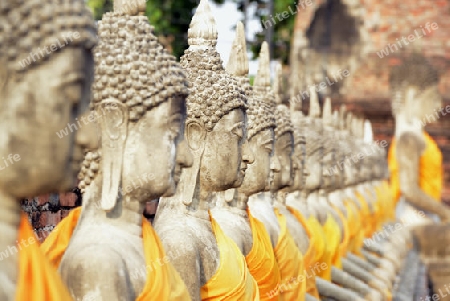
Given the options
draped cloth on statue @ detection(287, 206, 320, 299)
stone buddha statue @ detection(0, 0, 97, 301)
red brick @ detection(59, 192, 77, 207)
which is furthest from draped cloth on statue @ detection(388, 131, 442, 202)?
stone buddha statue @ detection(0, 0, 97, 301)

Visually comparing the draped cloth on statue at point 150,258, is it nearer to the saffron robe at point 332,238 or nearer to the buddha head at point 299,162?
the buddha head at point 299,162

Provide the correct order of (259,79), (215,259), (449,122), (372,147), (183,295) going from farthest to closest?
(449,122) < (372,147) < (259,79) < (215,259) < (183,295)

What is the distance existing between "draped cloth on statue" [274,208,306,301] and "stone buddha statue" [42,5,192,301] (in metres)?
2.73

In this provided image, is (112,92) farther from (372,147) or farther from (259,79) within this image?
(372,147)

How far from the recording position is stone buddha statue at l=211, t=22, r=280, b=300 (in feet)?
21.4

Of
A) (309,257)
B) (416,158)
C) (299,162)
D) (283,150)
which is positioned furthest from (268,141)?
(416,158)

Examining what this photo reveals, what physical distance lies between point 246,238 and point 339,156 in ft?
21.0

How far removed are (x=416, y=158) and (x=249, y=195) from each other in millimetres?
12899

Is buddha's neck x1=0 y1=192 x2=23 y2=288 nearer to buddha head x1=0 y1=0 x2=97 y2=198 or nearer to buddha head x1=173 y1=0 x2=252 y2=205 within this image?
buddha head x1=0 y1=0 x2=97 y2=198

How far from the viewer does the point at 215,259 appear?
5.65m

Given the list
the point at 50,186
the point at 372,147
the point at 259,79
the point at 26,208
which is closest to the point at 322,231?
the point at 259,79

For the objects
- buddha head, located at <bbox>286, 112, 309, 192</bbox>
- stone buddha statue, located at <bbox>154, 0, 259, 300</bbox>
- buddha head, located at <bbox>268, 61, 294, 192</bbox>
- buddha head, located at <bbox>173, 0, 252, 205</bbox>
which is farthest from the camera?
buddha head, located at <bbox>286, 112, 309, 192</bbox>

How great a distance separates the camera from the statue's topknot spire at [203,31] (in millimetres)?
6367

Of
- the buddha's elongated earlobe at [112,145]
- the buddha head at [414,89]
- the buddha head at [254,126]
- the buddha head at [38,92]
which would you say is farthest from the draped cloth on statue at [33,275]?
the buddha head at [414,89]
